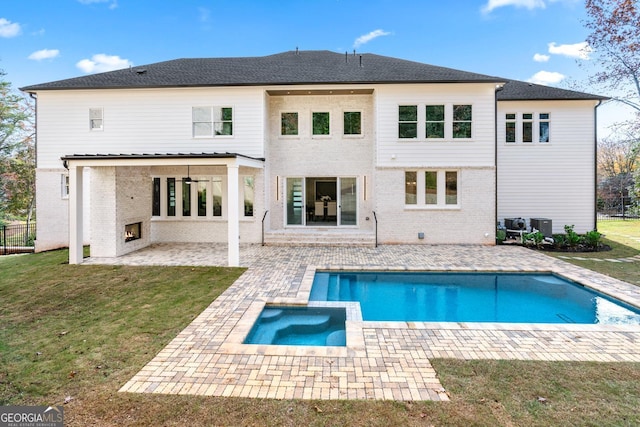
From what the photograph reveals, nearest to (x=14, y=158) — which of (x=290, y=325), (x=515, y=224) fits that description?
(x=290, y=325)

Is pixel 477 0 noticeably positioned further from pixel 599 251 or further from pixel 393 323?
pixel 393 323

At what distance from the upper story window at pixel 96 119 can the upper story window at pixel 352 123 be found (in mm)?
10771

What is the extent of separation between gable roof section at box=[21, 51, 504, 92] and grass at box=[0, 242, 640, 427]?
10655 millimetres

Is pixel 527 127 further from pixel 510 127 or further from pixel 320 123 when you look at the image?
pixel 320 123

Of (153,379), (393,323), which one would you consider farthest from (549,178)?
(153,379)

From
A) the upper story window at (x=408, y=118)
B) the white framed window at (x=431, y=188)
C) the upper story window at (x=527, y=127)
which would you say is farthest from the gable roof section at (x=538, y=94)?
the white framed window at (x=431, y=188)

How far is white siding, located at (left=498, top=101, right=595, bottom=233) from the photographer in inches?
603

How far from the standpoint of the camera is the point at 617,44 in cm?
1416

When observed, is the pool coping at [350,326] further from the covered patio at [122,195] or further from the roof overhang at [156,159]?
the roof overhang at [156,159]

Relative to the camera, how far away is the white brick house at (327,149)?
13961 mm

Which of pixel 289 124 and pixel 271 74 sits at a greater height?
pixel 271 74

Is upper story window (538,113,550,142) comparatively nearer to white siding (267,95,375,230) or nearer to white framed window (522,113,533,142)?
white framed window (522,113,533,142)

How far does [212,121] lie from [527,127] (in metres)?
14.5

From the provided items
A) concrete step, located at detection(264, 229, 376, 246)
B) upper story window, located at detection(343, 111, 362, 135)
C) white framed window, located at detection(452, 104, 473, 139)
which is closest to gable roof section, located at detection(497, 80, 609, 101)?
white framed window, located at detection(452, 104, 473, 139)
